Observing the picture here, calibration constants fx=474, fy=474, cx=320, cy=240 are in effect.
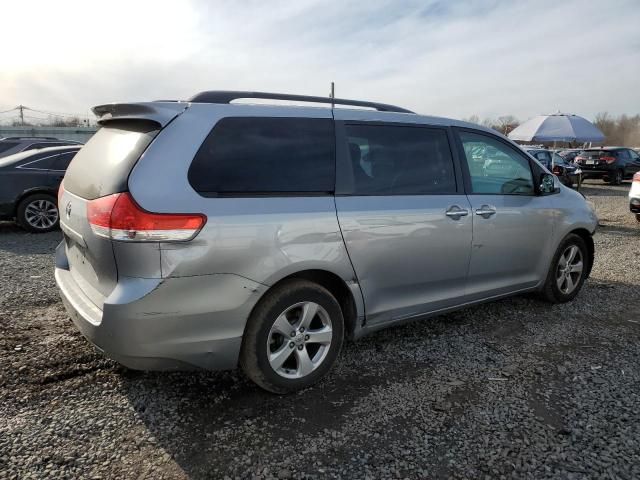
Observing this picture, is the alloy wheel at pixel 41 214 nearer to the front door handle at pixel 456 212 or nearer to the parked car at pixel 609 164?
the front door handle at pixel 456 212

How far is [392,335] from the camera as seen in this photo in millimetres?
3957

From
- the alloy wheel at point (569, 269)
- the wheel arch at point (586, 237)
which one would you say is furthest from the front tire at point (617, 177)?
the alloy wheel at point (569, 269)

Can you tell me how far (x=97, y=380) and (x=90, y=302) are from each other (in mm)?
704

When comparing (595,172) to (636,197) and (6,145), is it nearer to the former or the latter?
(636,197)

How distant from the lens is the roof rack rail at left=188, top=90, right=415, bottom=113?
111 inches

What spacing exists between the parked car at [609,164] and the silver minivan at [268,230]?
19.2 m

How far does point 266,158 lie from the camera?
2797mm

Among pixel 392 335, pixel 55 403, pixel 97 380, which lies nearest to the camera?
pixel 55 403

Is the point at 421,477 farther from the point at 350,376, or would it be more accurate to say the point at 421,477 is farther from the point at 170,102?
the point at 170,102

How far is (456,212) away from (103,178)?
2.41 metres

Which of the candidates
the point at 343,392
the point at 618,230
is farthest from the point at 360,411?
the point at 618,230

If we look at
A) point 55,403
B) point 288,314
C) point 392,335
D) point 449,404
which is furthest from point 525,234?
point 55,403

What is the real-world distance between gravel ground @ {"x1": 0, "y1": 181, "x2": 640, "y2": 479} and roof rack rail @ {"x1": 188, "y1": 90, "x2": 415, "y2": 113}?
1790 millimetres

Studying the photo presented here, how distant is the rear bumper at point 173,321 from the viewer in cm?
239
